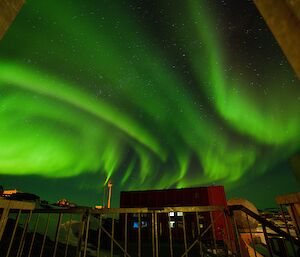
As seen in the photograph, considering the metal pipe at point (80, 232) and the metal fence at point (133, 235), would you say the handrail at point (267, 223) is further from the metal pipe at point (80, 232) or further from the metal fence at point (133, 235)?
the metal pipe at point (80, 232)

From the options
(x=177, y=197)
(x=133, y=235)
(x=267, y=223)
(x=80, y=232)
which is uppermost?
(x=177, y=197)

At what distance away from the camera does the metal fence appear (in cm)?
404

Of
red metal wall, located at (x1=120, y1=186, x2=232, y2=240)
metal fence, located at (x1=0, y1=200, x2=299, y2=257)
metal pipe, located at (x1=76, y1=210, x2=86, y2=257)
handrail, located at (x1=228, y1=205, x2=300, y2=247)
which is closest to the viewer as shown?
handrail, located at (x1=228, y1=205, x2=300, y2=247)

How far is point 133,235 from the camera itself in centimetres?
2072

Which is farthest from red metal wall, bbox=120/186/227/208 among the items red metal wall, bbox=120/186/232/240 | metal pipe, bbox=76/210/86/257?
metal pipe, bbox=76/210/86/257

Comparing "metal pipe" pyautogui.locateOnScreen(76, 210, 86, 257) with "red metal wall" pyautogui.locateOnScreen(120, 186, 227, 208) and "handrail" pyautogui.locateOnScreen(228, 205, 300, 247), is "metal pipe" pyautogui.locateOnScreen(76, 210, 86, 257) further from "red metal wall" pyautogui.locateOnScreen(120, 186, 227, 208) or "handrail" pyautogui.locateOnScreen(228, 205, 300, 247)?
"red metal wall" pyautogui.locateOnScreen(120, 186, 227, 208)

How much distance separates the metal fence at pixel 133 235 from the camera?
13.3 feet

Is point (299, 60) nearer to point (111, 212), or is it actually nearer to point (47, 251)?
point (111, 212)

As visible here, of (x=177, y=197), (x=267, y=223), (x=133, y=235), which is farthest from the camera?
(x=177, y=197)

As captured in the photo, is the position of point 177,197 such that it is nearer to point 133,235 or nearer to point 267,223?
point 133,235

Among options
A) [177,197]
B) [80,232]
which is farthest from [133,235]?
[80,232]

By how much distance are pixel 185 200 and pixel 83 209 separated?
63.5 feet

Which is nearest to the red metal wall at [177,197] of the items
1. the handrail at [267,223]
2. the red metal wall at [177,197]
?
the red metal wall at [177,197]

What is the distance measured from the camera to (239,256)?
3.85m
